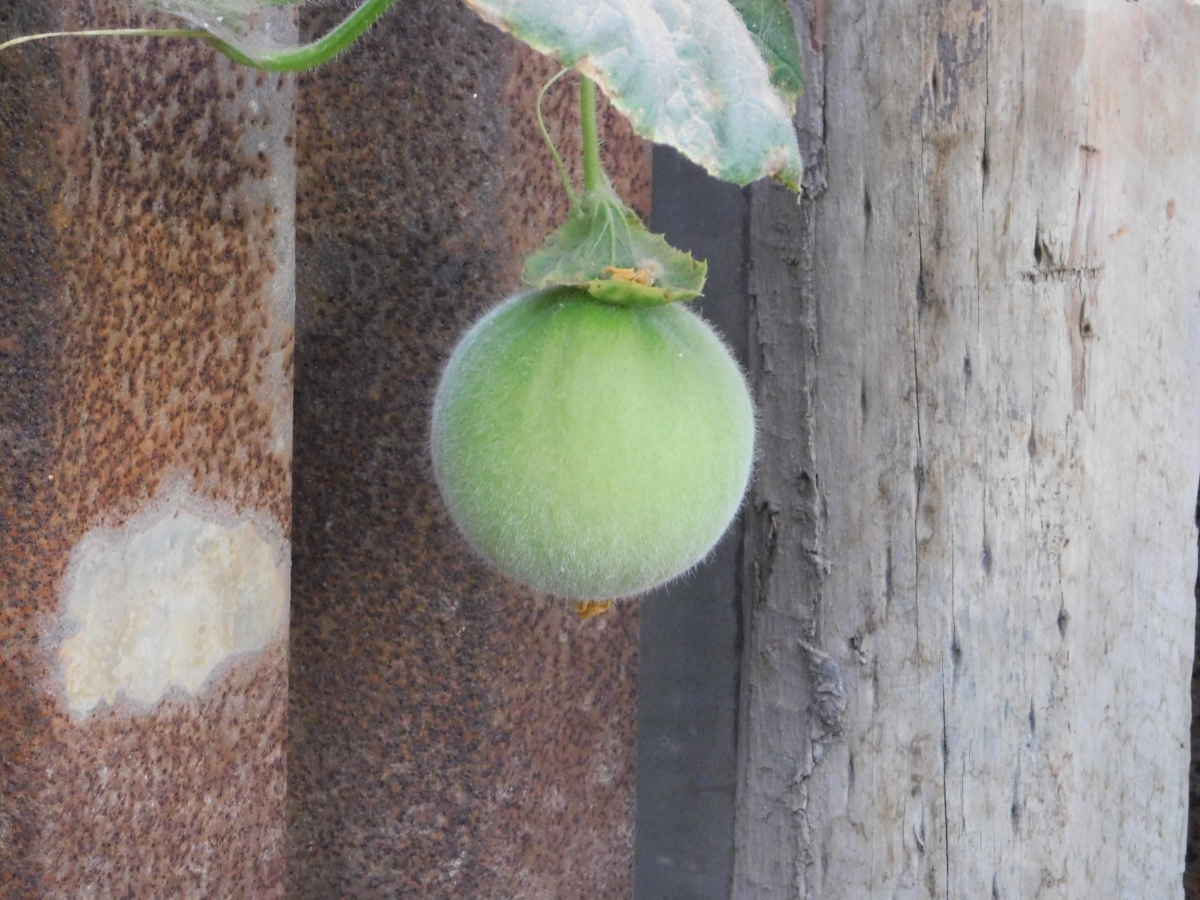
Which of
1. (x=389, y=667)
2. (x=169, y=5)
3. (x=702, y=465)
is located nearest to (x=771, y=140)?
(x=702, y=465)

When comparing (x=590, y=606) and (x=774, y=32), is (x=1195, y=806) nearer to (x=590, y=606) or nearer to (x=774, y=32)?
(x=590, y=606)

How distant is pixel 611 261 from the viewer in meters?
0.77

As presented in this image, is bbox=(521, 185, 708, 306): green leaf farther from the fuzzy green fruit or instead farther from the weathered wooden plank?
the weathered wooden plank

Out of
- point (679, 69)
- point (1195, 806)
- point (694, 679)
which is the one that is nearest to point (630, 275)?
point (679, 69)

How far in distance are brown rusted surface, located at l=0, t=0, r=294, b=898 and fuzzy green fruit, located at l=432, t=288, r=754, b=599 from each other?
0.99 feet

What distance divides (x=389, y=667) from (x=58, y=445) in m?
0.42

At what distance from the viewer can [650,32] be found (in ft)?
2.22

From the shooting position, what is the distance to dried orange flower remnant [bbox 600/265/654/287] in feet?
2.45

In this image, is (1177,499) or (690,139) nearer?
(690,139)

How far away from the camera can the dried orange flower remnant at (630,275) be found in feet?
2.45

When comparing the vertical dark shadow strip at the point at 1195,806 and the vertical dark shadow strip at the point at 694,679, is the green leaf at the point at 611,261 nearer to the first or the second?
the vertical dark shadow strip at the point at 694,679

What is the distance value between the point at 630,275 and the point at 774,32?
314 mm

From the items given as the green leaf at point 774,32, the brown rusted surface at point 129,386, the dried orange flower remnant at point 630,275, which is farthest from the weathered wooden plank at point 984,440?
the brown rusted surface at point 129,386

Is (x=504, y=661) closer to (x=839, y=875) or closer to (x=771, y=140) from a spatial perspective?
(x=839, y=875)
